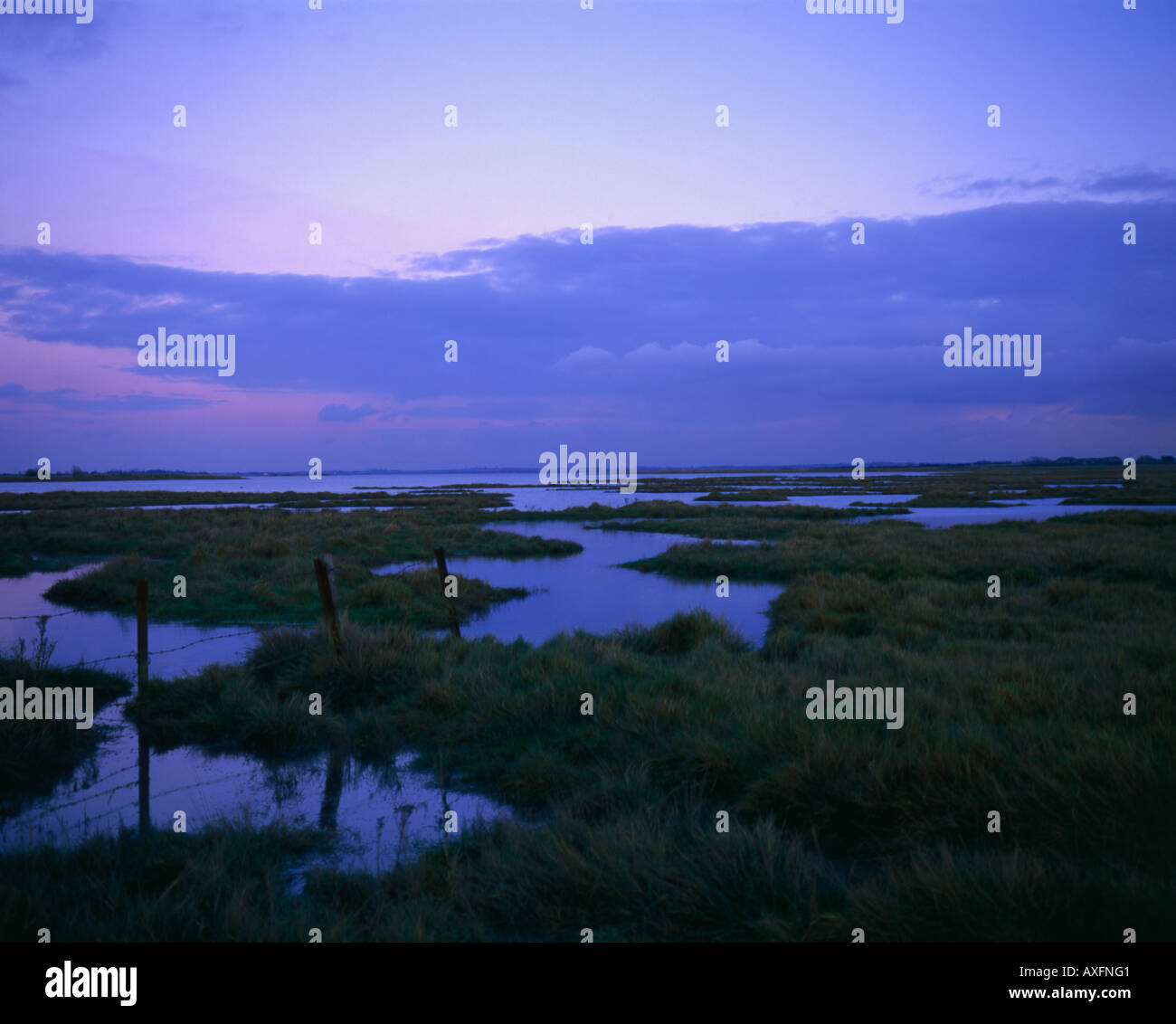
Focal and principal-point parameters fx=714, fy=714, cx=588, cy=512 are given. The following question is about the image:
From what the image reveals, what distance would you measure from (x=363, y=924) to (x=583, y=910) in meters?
1.26

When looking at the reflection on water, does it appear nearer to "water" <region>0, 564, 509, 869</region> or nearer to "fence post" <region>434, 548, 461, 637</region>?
"water" <region>0, 564, 509, 869</region>

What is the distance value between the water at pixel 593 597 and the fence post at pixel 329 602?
305 centimetres

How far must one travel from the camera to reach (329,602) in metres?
10.1

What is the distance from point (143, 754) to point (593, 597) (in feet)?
42.9

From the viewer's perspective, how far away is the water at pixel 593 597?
52.4 ft

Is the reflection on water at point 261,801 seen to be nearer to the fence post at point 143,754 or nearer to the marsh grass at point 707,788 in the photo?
the fence post at point 143,754

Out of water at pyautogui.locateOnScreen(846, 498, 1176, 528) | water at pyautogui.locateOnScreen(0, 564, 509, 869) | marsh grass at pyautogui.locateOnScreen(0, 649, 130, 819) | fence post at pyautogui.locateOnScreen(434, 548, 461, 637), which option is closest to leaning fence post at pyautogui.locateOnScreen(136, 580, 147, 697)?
water at pyautogui.locateOnScreen(0, 564, 509, 869)

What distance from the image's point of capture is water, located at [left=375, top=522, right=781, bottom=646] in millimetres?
15961

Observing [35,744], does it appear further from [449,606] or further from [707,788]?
[707,788]

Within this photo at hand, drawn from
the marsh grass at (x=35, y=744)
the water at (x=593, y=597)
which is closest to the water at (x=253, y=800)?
the marsh grass at (x=35, y=744)

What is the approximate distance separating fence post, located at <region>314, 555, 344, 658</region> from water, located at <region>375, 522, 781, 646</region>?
3.05 m

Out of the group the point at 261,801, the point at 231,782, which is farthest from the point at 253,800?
the point at 231,782

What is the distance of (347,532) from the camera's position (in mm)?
31703
